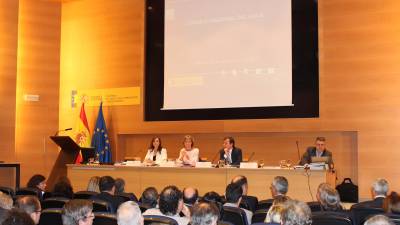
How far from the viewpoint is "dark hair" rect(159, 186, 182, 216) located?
3928 millimetres

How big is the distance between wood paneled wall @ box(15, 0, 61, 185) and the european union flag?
1.38 m

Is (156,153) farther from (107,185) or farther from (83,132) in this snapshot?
(107,185)

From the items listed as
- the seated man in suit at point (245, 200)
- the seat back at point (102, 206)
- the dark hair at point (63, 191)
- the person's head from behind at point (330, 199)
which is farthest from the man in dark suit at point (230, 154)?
the seat back at point (102, 206)

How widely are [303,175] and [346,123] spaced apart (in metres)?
2.49

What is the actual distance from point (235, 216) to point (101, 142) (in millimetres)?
7330

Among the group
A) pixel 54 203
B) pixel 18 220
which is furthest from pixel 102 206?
pixel 18 220

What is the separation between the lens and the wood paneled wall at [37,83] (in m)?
11.5

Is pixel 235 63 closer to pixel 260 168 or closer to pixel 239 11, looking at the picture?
pixel 239 11

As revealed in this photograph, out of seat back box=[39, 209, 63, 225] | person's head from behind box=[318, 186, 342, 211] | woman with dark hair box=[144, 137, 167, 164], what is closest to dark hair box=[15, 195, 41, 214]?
seat back box=[39, 209, 63, 225]

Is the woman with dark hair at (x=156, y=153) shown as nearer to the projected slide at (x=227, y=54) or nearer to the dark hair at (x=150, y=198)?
the projected slide at (x=227, y=54)

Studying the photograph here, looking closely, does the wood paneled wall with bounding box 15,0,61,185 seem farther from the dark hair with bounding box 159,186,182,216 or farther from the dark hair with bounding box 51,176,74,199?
the dark hair with bounding box 159,186,182,216

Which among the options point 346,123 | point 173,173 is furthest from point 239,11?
point 173,173

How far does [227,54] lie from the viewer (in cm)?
1009

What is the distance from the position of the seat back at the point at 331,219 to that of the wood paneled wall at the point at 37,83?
8.97m
